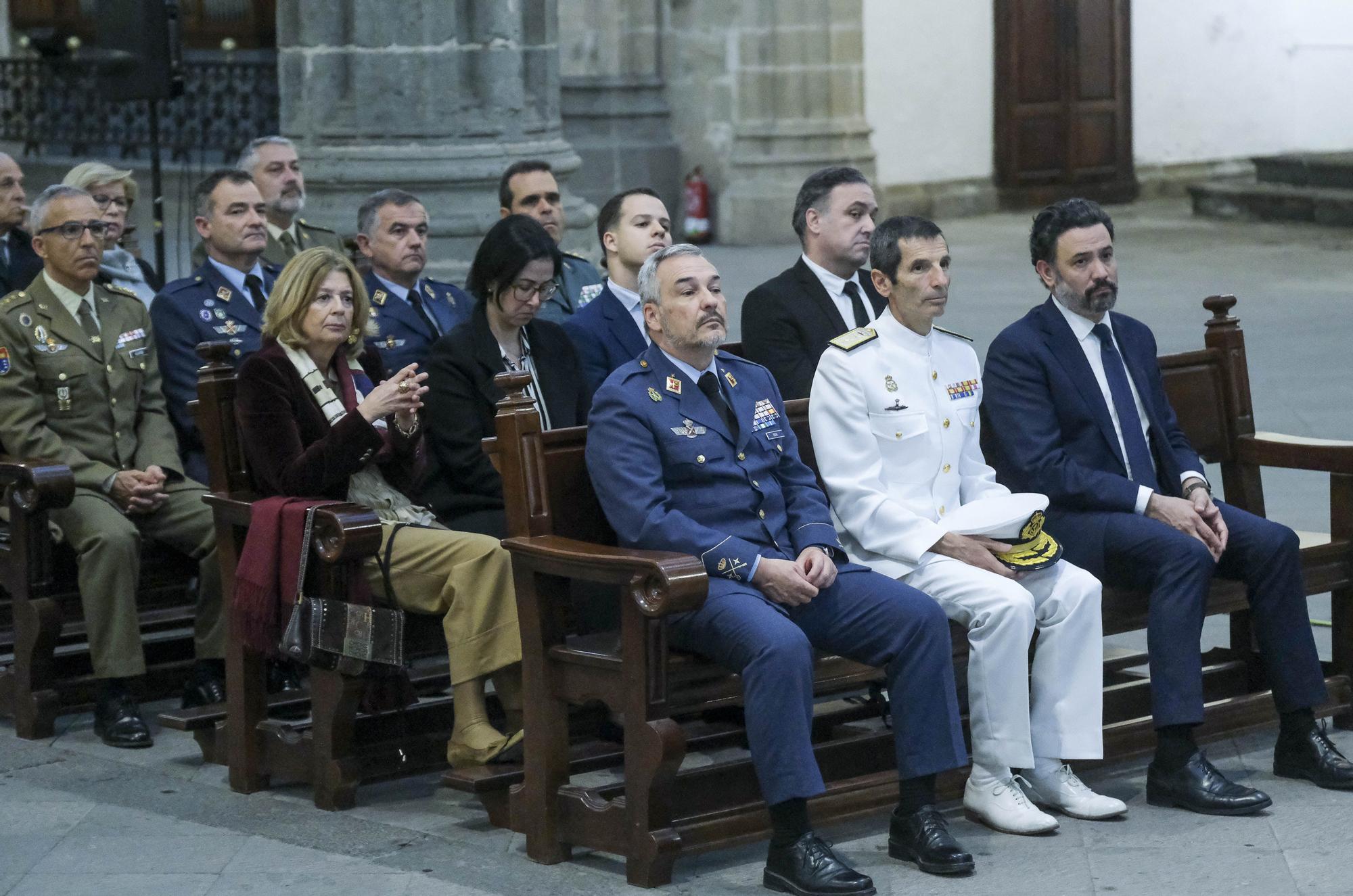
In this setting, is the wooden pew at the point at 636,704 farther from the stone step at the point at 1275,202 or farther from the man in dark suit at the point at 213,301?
the stone step at the point at 1275,202

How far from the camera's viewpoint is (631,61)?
56.1 ft

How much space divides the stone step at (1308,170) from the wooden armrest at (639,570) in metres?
15.2

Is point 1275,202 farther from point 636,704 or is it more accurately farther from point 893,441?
point 636,704

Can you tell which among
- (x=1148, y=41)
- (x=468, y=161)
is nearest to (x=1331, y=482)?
(x=468, y=161)

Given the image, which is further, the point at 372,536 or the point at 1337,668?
the point at 1337,668

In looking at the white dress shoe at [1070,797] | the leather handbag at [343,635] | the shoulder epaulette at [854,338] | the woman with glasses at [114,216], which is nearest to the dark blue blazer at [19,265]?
the woman with glasses at [114,216]

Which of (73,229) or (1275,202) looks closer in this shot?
(73,229)

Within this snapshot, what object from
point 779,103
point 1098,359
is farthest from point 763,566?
point 779,103

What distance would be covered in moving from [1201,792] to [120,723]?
284 centimetres

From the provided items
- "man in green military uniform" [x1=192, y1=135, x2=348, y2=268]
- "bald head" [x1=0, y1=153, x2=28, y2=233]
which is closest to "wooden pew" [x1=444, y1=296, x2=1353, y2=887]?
"bald head" [x1=0, y1=153, x2=28, y2=233]

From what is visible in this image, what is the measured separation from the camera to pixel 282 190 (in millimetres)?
7555

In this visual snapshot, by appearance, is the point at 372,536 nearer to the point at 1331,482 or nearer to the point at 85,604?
the point at 85,604

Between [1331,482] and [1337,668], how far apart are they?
1.65 ft

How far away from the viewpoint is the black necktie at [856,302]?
5.89 m
